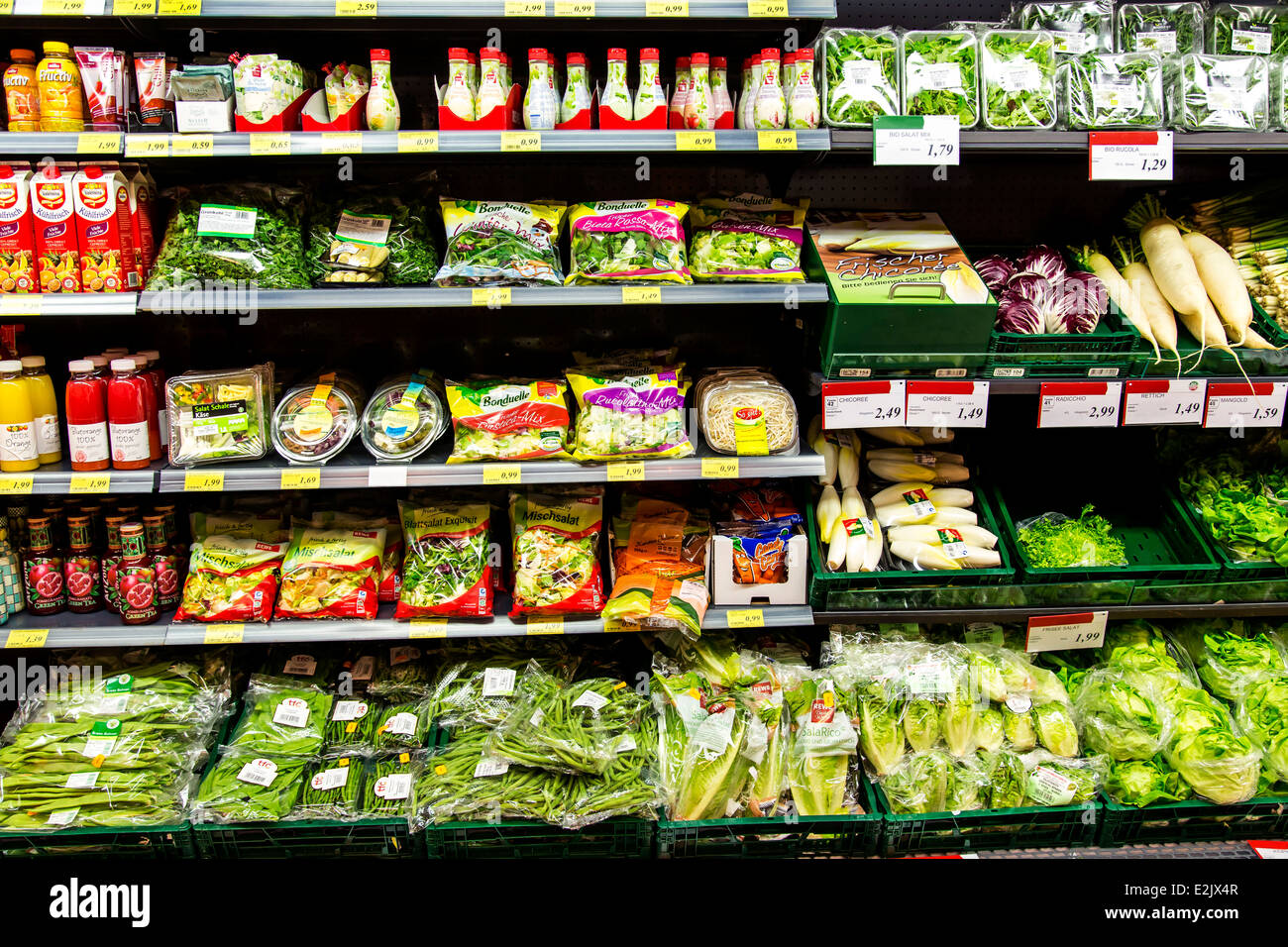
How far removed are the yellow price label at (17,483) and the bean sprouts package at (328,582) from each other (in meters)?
0.67

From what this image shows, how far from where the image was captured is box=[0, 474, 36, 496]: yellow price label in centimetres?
222

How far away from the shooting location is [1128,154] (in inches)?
85.6

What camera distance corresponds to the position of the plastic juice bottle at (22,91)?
209 cm

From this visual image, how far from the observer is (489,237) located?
7.42 ft

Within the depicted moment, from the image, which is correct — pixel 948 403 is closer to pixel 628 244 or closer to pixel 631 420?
pixel 631 420

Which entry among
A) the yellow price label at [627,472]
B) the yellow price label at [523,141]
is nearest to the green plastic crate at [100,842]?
the yellow price label at [627,472]

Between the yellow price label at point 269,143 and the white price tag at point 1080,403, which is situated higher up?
the yellow price label at point 269,143

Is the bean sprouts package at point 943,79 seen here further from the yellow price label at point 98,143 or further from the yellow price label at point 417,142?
the yellow price label at point 98,143

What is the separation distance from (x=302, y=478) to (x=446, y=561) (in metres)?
0.45

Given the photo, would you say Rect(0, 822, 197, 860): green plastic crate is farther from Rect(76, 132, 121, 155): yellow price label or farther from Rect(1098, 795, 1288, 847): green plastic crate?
Rect(1098, 795, 1288, 847): green plastic crate

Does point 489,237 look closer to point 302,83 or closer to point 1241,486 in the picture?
A: point 302,83

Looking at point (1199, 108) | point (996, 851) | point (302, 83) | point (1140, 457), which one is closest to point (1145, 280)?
point (1199, 108)

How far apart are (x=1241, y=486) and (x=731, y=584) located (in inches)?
62.1
